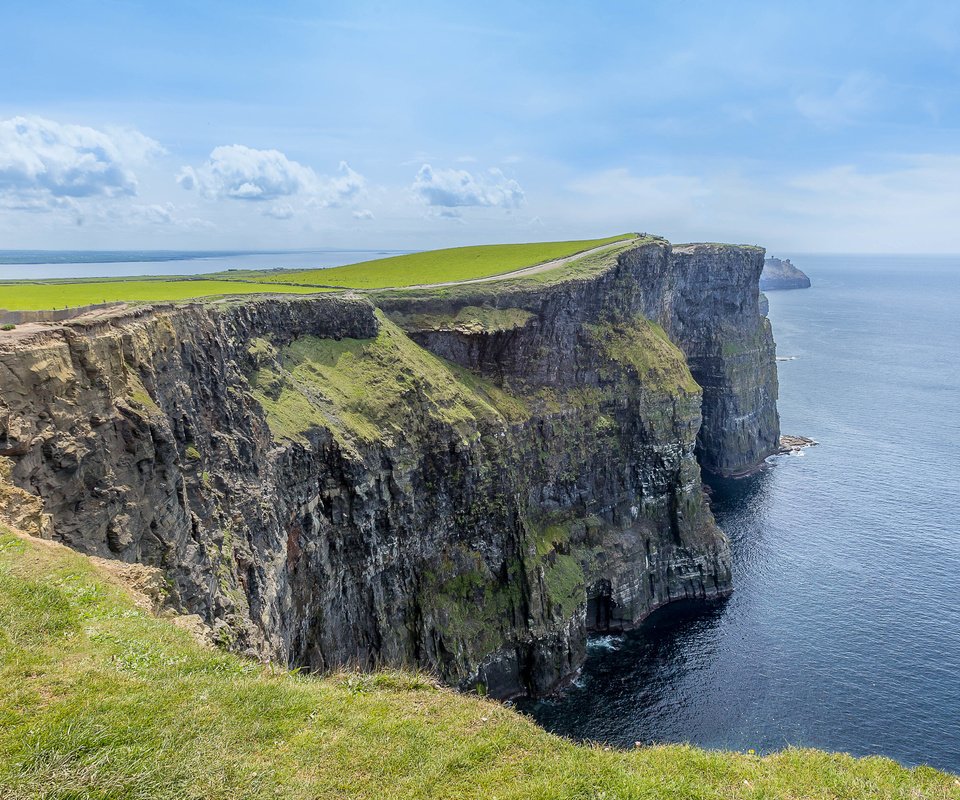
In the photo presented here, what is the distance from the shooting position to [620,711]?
67312 mm

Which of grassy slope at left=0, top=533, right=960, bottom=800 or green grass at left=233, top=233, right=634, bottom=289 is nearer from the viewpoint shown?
grassy slope at left=0, top=533, right=960, bottom=800

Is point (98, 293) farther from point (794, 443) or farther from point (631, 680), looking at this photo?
point (794, 443)

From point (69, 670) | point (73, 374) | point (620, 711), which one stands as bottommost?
point (620, 711)

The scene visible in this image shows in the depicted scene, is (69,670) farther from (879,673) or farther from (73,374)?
(879,673)

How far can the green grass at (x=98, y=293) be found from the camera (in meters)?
49.1

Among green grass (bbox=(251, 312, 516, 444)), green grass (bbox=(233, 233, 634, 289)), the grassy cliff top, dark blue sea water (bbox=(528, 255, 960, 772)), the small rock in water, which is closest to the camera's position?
the grassy cliff top

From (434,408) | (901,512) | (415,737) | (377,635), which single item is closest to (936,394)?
(901,512)

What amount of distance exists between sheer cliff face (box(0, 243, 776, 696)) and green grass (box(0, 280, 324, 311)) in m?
9.96

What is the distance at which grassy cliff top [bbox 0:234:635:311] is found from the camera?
57.8m

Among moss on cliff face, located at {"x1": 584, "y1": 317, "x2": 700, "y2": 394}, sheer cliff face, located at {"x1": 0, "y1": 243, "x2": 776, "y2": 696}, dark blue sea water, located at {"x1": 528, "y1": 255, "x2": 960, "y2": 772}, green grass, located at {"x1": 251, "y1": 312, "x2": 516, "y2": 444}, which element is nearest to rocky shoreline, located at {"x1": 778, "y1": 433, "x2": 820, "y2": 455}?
dark blue sea water, located at {"x1": 528, "y1": 255, "x2": 960, "y2": 772}

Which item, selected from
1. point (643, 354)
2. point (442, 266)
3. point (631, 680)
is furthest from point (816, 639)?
point (442, 266)

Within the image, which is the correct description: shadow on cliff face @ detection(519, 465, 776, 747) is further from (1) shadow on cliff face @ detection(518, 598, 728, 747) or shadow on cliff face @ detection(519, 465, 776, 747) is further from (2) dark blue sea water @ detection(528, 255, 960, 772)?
(2) dark blue sea water @ detection(528, 255, 960, 772)

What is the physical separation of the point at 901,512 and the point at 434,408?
85.3 m

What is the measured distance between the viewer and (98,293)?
60.5 meters
